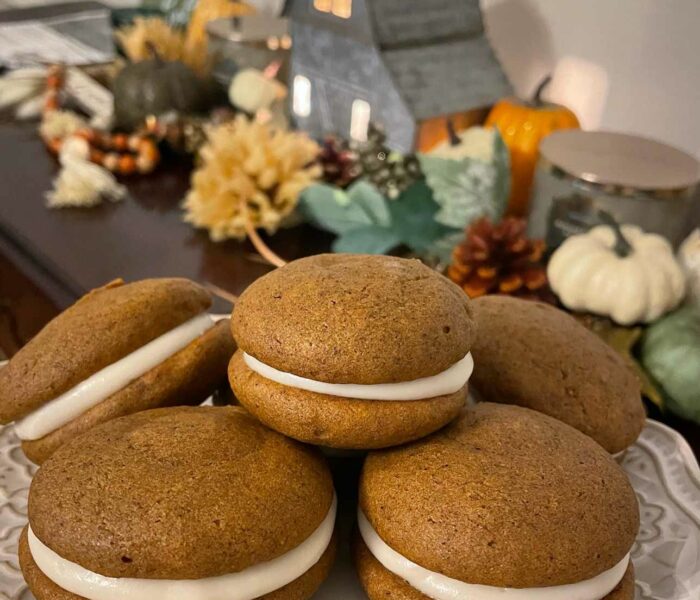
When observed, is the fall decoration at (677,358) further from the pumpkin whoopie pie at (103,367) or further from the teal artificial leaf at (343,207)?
the pumpkin whoopie pie at (103,367)

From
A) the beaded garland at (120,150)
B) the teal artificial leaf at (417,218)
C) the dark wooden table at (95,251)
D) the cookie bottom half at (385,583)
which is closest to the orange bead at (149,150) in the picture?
the beaded garland at (120,150)

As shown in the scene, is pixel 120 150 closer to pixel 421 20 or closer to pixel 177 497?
pixel 421 20

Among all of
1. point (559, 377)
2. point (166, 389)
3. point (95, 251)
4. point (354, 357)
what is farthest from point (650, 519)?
point (95, 251)

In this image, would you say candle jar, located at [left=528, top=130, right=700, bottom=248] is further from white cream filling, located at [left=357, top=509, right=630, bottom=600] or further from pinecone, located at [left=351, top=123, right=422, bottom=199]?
white cream filling, located at [left=357, top=509, right=630, bottom=600]

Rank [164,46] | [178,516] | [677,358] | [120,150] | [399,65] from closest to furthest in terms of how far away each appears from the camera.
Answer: [178,516], [677,358], [399,65], [120,150], [164,46]

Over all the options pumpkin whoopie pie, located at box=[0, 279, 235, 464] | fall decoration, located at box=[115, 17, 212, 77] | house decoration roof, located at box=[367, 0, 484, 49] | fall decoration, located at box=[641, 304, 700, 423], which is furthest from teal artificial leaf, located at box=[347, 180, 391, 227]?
fall decoration, located at box=[115, 17, 212, 77]
